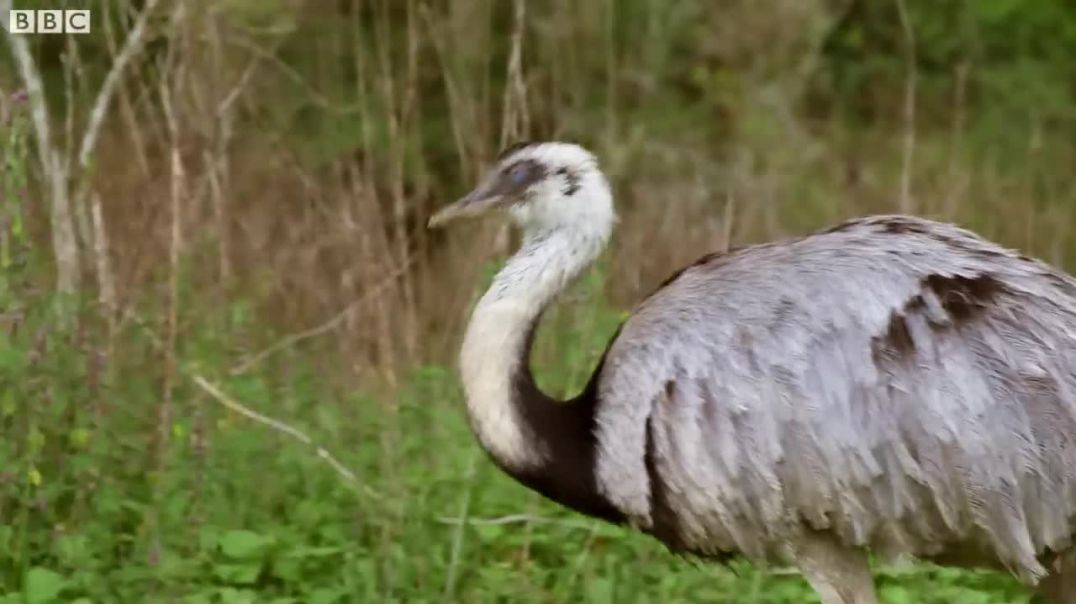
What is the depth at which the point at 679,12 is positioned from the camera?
956 cm

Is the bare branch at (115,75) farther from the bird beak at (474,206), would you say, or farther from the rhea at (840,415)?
the rhea at (840,415)

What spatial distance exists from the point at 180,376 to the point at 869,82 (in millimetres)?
7381

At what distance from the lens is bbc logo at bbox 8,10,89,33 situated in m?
4.71

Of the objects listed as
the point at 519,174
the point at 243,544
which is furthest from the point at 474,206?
the point at 243,544

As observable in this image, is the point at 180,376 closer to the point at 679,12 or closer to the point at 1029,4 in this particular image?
the point at 679,12

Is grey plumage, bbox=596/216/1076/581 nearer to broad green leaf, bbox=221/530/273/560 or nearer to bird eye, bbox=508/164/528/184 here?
bird eye, bbox=508/164/528/184

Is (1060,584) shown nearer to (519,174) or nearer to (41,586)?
(519,174)

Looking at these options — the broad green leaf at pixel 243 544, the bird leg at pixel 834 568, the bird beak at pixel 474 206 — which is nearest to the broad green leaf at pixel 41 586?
the broad green leaf at pixel 243 544

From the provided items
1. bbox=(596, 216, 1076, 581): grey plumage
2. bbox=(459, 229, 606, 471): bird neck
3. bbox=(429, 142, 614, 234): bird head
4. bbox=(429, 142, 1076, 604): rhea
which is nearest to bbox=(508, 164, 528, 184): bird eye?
bbox=(429, 142, 614, 234): bird head

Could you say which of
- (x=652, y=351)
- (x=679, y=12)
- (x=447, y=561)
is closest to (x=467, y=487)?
(x=447, y=561)

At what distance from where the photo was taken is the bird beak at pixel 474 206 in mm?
4211

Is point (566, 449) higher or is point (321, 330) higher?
point (321, 330)

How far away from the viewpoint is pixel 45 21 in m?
4.95

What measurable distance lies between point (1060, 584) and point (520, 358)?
127 cm
